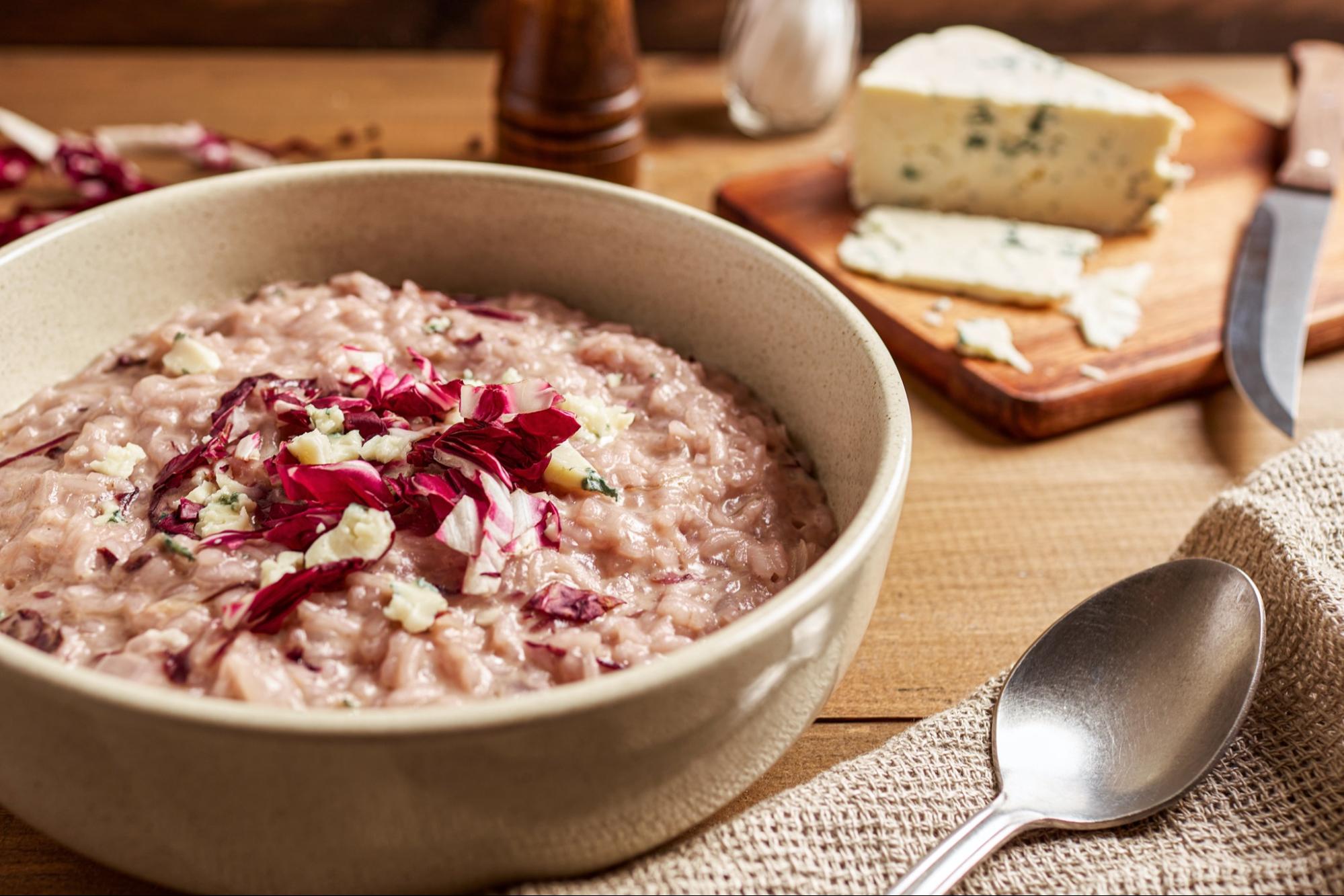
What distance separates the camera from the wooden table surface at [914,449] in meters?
2.13

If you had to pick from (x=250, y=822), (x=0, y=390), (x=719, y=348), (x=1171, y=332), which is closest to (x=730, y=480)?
(x=719, y=348)

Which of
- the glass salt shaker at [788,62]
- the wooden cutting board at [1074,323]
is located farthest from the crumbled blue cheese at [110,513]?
the glass salt shaker at [788,62]

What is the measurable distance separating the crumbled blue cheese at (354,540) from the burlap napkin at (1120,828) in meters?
0.50

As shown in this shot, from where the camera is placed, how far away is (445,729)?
1.28 metres

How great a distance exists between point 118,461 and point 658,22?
11.5 ft

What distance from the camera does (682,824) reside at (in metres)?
1.64

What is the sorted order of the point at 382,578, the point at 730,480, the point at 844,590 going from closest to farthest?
the point at 844,590
the point at 382,578
the point at 730,480

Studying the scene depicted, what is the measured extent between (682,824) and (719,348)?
1.06 metres

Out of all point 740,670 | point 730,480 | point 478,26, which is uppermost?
point 740,670

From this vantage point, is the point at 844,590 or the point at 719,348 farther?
the point at 719,348

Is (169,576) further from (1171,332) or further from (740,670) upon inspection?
(1171,332)

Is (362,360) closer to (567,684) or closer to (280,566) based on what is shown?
(280,566)

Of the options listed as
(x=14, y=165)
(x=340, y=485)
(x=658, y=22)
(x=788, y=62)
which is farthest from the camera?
(x=658, y=22)

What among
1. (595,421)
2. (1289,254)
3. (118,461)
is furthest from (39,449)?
(1289,254)
